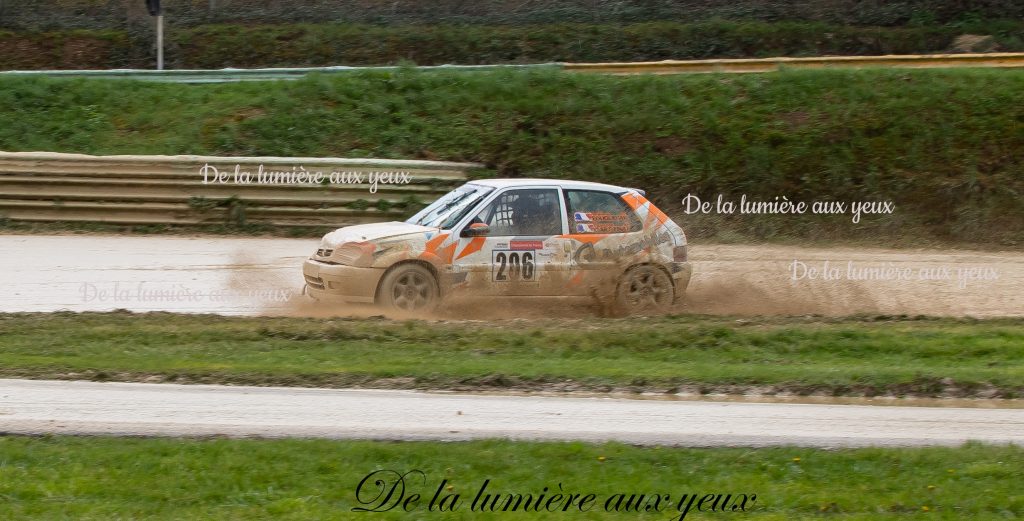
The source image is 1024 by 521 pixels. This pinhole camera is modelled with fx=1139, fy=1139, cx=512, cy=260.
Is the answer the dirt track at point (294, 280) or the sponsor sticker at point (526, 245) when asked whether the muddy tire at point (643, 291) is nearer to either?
the dirt track at point (294, 280)

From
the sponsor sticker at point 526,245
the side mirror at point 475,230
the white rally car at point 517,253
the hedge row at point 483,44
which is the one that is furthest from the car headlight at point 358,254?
the hedge row at point 483,44

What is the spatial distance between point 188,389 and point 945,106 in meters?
14.6

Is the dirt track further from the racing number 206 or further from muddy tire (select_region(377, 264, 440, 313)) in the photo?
the racing number 206

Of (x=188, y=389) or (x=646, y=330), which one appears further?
(x=646, y=330)

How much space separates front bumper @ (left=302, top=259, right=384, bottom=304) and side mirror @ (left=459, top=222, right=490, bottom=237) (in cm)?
87

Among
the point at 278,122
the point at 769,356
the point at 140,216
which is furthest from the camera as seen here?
the point at 278,122

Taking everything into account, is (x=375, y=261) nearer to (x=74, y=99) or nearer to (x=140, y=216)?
(x=140, y=216)

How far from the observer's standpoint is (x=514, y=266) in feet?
35.9

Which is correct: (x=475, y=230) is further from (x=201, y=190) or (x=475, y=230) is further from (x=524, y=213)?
(x=201, y=190)

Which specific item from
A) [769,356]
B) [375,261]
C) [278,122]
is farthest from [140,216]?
[769,356]

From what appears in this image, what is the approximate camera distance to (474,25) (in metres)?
25.9

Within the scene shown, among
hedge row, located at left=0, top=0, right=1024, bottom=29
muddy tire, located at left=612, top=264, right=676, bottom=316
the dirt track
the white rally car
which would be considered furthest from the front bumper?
hedge row, located at left=0, top=0, right=1024, bottom=29

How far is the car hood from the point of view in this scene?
1077 centimetres

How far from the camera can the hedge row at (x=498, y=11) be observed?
25.7 meters
